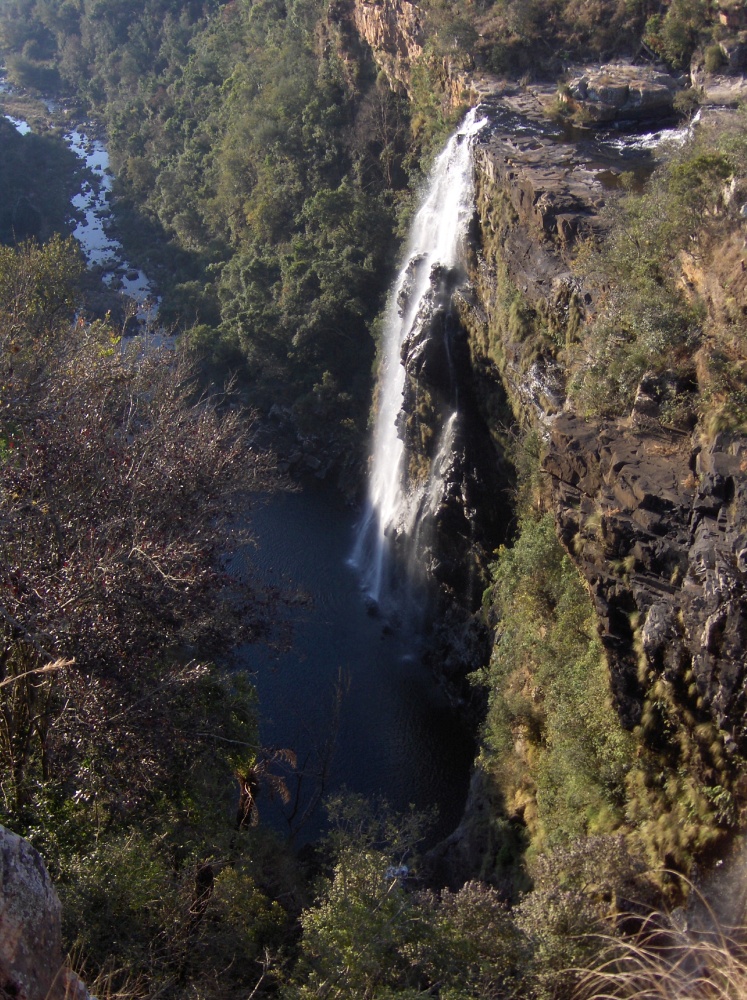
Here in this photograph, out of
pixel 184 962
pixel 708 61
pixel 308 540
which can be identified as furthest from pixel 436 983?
pixel 708 61

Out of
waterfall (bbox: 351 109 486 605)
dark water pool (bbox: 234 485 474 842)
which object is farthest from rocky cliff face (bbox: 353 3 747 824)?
dark water pool (bbox: 234 485 474 842)

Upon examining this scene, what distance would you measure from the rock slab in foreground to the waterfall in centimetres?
1617

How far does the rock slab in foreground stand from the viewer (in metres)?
5.72

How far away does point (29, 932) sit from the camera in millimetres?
6168

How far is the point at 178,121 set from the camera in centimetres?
5025

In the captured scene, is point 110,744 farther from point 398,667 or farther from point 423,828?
point 398,667

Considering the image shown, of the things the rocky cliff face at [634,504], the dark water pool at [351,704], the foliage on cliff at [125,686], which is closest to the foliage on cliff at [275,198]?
the dark water pool at [351,704]

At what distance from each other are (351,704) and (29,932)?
15229 mm

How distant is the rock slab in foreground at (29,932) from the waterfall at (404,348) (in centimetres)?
1617

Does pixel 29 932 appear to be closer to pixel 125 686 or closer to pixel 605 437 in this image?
pixel 125 686

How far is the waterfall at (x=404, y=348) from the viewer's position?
22875 mm

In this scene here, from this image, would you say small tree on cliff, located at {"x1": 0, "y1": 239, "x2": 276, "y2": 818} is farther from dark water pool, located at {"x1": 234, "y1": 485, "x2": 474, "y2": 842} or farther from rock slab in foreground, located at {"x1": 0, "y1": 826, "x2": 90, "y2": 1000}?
dark water pool, located at {"x1": 234, "y1": 485, "x2": 474, "y2": 842}

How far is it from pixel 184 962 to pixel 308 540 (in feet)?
60.8

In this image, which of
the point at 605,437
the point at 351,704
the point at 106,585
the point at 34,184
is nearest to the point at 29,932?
the point at 106,585
